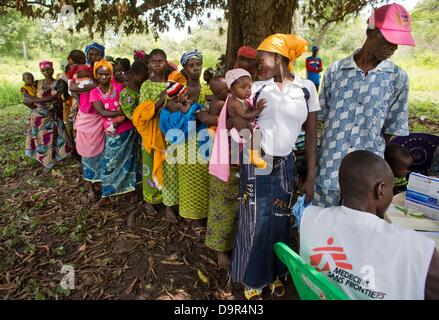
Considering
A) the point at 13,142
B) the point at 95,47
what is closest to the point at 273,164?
the point at 95,47

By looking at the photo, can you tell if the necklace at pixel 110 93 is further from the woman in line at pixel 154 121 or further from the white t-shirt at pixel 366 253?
the white t-shirt at pixel 366 253

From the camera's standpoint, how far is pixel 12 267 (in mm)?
3027

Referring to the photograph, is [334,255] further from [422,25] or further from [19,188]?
[422,25]

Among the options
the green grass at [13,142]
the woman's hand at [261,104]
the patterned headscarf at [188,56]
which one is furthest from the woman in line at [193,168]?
the green grass at [13,142]

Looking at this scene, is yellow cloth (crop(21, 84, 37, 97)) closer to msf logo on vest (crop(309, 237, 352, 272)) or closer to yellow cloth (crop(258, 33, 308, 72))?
yellow cloth (crop(258, 33, 308, 72))

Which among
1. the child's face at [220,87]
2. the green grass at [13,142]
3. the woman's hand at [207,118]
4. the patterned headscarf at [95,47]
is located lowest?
the green grass at [13,142]

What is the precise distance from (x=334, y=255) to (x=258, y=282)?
105 cm

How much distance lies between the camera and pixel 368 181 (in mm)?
1563

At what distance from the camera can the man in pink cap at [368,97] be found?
83.0 inches

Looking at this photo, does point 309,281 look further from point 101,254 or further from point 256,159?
point 101,254

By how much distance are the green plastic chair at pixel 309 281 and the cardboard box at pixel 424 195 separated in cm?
96

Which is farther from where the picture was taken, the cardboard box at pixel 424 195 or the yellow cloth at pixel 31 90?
the yellow cloth at pixel 31 90

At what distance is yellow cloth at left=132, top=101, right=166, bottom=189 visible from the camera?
3133mm

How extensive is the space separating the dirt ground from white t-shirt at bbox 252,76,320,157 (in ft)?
3.97
